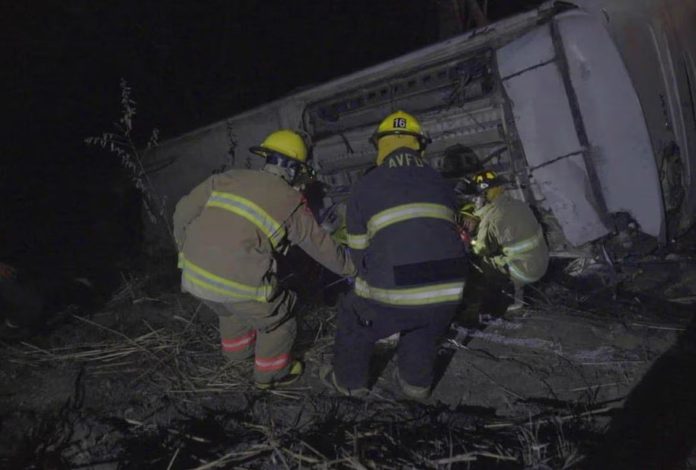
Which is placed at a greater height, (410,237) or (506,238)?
(410,237)

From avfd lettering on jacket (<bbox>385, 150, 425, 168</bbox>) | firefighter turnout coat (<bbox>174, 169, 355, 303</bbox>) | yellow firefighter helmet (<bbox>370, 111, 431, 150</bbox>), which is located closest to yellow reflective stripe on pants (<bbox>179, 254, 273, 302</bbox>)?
firefighter turnout coat (<bbox>174, 169, 355, 303</bbox>)

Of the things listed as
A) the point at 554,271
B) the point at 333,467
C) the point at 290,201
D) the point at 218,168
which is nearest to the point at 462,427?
the point at 333,467

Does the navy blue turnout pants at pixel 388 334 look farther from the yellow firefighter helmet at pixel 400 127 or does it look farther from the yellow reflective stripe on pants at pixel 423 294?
the yellow firefighter helmet at pixel 400 127

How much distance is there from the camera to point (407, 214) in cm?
256

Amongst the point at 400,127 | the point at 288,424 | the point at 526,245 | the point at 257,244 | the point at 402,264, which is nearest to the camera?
the point at 402,264

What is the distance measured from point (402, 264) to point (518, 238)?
145 cm

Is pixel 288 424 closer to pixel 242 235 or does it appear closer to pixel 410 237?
pixel 242 235

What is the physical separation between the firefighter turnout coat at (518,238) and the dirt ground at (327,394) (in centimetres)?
41

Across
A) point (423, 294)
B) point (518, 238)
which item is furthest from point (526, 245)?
point (423, 294)

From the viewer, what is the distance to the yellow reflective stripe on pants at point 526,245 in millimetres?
3600

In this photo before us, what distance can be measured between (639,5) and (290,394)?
12.7 feet

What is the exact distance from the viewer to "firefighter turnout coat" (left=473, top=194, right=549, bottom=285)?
→ 361cm

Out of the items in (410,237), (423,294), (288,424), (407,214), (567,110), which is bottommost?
(288,424)

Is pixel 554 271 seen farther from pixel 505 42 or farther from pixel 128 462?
pixel 128 462
